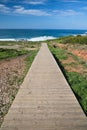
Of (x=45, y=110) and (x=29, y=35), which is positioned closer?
(x=45, y=110)

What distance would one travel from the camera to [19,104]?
761cm

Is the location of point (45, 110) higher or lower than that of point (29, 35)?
higher

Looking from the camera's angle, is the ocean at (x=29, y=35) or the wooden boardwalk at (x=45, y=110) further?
the ocean at (x=29, y=35)

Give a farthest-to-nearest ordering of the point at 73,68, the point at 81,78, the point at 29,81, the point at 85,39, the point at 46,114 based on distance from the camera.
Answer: the point at 85,39 → the point at 73,68 → the point at 81,78 → the point at 29,81 → the point at 46,114

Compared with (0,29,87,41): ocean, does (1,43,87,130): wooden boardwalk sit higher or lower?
higher

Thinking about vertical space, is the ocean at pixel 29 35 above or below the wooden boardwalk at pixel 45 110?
below

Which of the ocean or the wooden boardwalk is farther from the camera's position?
the ocean

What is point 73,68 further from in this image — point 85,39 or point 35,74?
point 85,39

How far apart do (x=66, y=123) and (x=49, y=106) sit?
129 centimetres

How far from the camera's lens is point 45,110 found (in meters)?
7.20

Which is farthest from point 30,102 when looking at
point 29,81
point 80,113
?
point 29,81

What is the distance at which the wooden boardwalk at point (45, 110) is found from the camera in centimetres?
618

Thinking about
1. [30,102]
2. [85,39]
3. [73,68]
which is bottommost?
[85,39]

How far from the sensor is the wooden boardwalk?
618 centimetres
